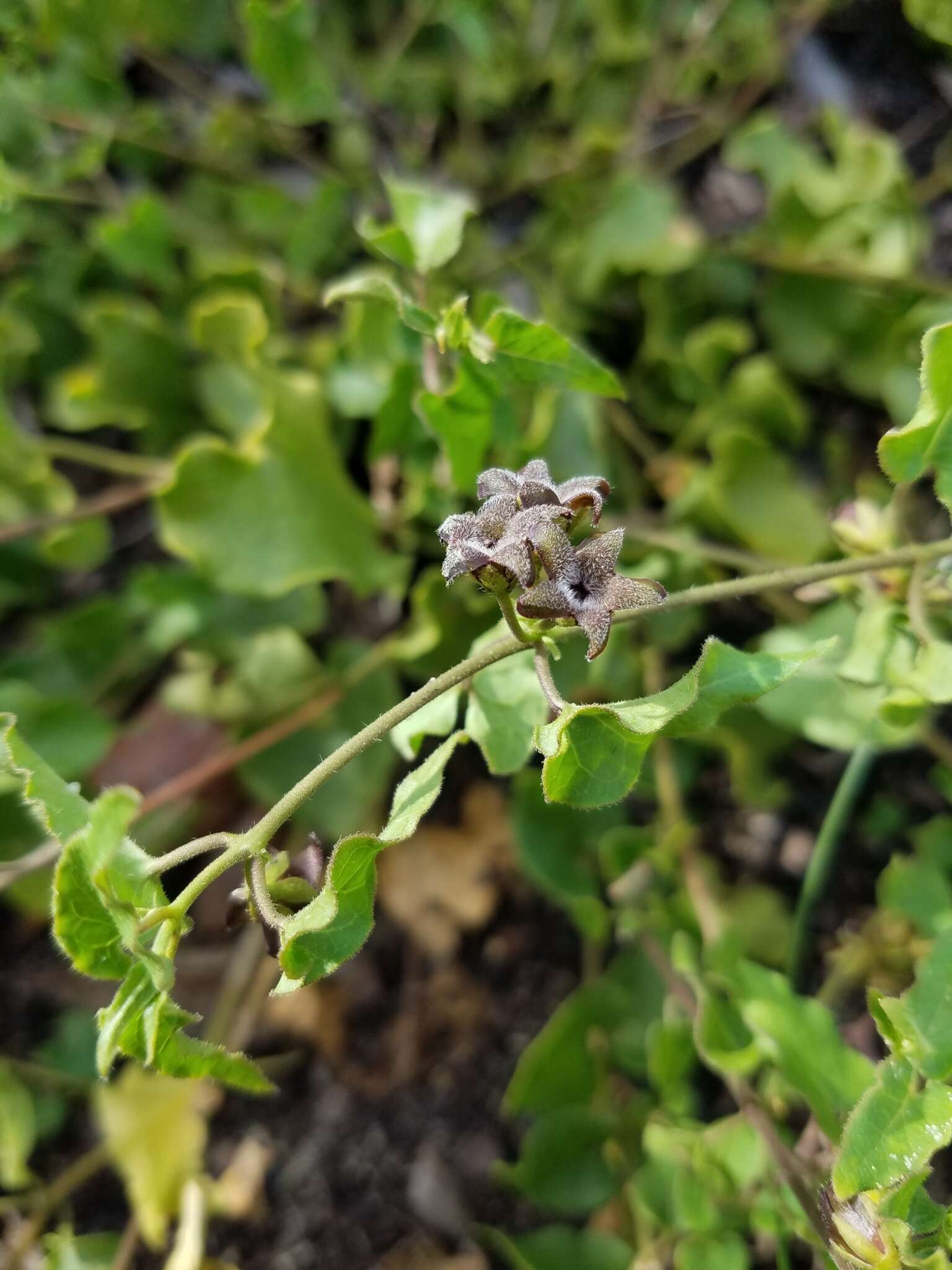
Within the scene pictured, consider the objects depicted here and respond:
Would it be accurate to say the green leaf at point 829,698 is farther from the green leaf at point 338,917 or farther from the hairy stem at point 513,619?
the green leaf at point 338,917

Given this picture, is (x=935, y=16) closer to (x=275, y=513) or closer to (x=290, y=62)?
(x=290, y=62)

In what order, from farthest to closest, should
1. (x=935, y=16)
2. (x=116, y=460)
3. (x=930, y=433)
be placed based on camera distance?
(x=116, y=460)
(x=935, y=16)
(x=930, y=433)

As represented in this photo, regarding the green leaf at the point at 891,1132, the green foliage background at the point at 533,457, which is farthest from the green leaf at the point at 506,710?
the green leaf at the point at 891,1132

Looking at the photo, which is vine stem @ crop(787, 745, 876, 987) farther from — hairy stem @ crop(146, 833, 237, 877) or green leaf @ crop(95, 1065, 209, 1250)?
green leaf @ crop(95, 1065, 209, 1250)

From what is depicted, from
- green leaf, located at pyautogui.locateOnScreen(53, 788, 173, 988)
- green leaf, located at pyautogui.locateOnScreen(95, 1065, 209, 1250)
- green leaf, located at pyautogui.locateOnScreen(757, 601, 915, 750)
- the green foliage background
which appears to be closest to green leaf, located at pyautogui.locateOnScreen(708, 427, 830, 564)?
the green foliage background

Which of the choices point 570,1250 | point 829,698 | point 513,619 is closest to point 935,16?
point 829,698

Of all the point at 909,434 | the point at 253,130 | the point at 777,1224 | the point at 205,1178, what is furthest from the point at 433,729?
the point at 253,130
